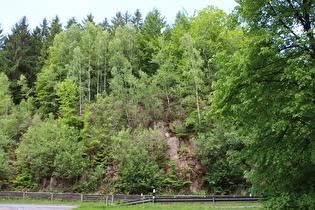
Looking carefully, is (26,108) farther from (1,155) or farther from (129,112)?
(129,112)

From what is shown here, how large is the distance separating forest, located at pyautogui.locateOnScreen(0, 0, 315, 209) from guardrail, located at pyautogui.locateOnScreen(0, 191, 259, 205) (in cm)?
180

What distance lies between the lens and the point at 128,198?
18188 mm

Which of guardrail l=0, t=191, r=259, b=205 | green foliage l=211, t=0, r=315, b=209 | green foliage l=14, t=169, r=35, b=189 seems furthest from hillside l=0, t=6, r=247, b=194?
guardrail l=0, t=191, r=259, b=205

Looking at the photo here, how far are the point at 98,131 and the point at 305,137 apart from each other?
1986 centimetres

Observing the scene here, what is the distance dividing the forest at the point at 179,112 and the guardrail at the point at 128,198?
1801 mm

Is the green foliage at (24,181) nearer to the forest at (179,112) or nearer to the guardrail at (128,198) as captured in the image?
the forest at (179,112)

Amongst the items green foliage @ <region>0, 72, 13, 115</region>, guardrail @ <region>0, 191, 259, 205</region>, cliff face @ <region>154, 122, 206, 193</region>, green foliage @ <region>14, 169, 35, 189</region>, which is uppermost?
green foliage @ <region>0, 72, 13, 115</region>

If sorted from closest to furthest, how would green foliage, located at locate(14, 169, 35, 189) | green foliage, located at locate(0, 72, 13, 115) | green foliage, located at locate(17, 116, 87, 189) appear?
green foliage, located at locate(17, 116, 87, 189) < green foliage, located at locate(14, 169, 35, 189) < green foliage, located at locate(0, 72, 13, 115)

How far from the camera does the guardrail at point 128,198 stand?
16.9m

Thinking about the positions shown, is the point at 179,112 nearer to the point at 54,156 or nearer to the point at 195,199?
the point at 195,199

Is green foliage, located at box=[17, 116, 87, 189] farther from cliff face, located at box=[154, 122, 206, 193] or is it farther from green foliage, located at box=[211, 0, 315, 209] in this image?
green foliage, located at box=[211, 0, 315, 209]

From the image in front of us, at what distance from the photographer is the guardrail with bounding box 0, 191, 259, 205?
16.9 meters

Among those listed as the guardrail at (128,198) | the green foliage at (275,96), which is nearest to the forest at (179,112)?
the green foliage at (275,96)

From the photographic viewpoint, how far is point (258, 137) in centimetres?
938
